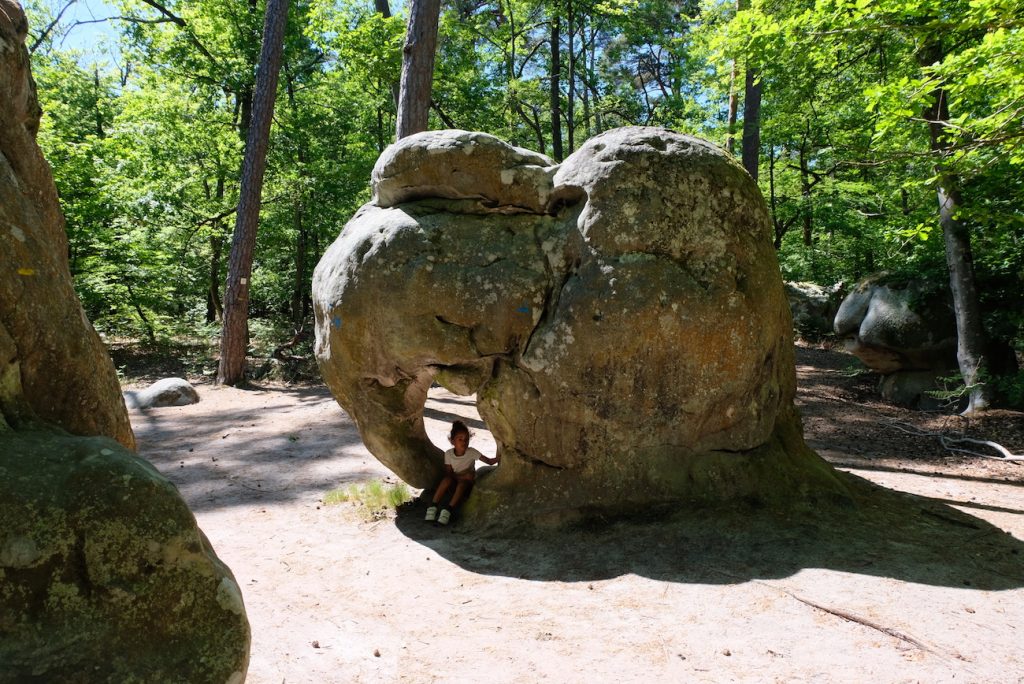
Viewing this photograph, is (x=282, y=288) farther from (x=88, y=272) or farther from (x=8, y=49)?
(x=8, y=49)

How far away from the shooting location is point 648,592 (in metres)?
4.60

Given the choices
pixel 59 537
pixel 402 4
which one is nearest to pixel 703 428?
pixel 59 537

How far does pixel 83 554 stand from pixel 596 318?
4.04 meters

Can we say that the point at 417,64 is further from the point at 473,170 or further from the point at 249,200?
the point at 249,200

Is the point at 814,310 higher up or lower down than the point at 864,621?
higher up

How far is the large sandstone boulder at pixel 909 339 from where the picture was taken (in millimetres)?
11992

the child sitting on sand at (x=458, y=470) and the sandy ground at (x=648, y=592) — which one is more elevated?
the child sitting on sand at (x=458, y=470)

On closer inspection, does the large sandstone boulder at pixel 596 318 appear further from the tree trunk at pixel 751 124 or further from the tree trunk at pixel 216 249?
the tree trunk at pixel 216 249

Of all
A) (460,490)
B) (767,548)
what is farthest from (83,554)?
(460,490)

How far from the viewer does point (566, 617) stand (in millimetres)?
4375

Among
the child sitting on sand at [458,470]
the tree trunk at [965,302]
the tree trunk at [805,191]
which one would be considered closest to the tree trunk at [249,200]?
the child sitting on sand at [458,470]

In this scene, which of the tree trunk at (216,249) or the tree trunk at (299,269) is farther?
the tree trunk at (216,249)

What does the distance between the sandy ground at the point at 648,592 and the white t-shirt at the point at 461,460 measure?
0.56 meters

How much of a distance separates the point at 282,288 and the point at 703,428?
53.1 ft
